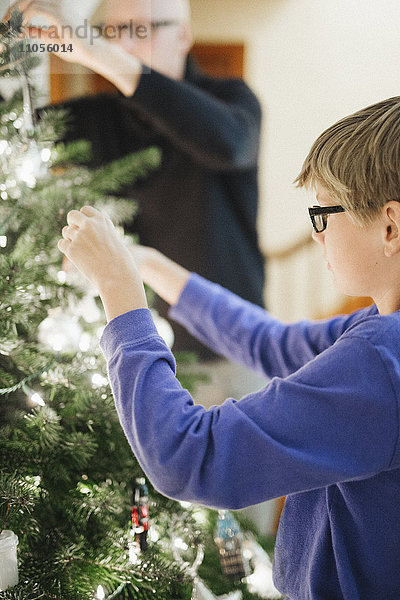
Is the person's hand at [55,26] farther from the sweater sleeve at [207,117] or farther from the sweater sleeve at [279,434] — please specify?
the sweater sleeve at [279,434]

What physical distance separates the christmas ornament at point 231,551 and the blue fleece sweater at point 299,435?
0.28 m

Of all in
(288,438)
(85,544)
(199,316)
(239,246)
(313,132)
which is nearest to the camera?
(288,438)

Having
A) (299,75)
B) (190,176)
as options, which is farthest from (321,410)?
(299,75)

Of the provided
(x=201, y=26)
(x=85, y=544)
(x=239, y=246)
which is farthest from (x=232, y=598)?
(x=201, y=26)

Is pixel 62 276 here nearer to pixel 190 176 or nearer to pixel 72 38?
pixel 72 38

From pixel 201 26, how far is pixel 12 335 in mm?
1988

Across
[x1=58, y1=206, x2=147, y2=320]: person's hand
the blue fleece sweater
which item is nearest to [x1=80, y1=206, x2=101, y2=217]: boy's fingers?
[x1=58, y1=206, x2=147, y2=320]: person's hand

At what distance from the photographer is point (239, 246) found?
1471 millimetres

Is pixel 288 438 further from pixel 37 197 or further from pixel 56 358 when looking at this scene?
pixel 37 197

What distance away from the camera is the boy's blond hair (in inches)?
21.9

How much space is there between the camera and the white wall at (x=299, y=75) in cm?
234

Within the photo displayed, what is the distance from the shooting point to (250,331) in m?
0.92

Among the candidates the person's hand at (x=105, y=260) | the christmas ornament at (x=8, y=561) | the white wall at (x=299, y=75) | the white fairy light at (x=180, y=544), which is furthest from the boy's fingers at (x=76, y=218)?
the white wall at (x=299, y=75)

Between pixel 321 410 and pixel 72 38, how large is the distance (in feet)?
2.03
